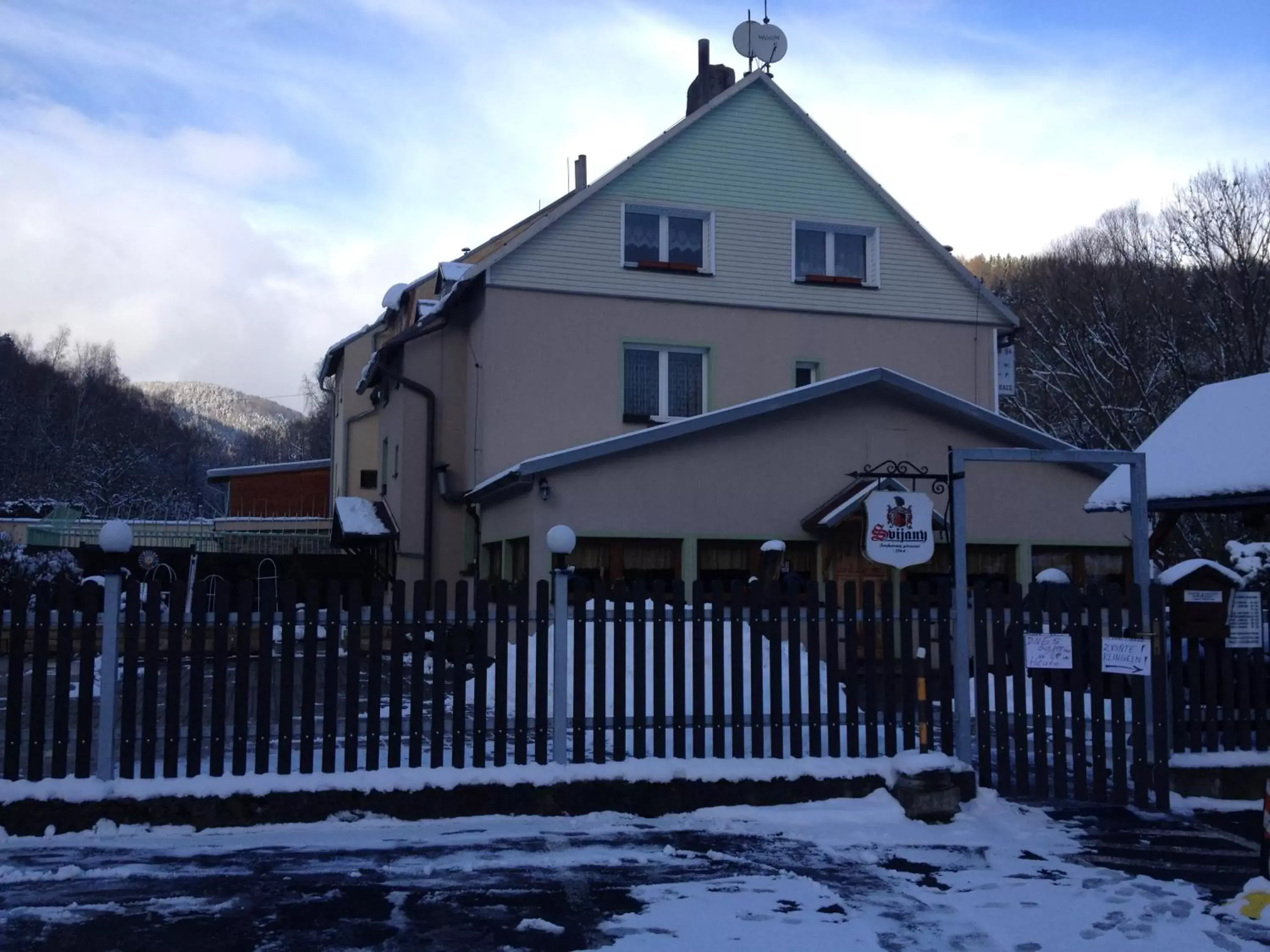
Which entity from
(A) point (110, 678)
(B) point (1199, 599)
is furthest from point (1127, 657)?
(A) point (110, 678)

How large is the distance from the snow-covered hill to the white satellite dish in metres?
94.2

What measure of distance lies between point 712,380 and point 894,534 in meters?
10.5

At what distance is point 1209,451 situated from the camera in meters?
11.5

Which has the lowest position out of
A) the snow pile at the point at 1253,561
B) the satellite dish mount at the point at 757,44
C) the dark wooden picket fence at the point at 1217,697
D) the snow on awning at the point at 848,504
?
the dark wooden picket fence at the point at 1217,697

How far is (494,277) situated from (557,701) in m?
12.3

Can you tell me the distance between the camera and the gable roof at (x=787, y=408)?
597 inches

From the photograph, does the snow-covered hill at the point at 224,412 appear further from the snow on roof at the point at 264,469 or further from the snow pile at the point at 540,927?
the snow pile at the point at 540,927

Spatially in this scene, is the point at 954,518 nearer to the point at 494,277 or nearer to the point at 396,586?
the point at 396,586

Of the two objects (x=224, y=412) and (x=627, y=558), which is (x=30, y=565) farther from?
(x=224, y=412)

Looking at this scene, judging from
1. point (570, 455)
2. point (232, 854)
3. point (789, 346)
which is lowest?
point (232, 854)

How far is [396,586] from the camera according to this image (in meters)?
7.86

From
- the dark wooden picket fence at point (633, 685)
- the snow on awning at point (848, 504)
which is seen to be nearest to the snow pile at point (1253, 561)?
the snow on awning at point (848, 504)

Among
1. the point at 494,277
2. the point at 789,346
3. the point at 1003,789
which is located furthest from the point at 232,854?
the point at 789,346

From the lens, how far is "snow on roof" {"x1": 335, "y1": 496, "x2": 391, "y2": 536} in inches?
885
